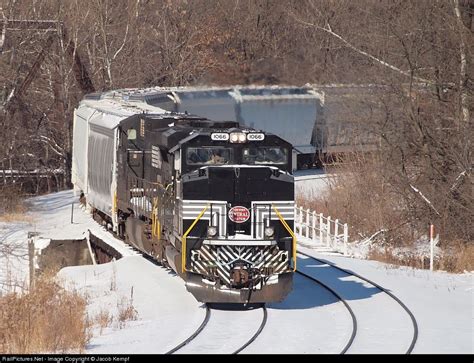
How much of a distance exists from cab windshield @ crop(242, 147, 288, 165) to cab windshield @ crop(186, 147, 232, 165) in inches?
11.0

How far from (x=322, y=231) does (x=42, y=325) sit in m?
12.5

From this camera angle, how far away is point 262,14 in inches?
1699

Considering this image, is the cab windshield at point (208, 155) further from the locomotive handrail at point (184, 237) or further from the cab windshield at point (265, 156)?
the locomotive handrail at point (184, 237)

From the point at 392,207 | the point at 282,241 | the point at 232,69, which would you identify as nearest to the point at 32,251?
the point at 282,241

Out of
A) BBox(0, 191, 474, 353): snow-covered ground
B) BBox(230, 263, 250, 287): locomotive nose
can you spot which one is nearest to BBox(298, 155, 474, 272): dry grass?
BBox(0, 191, 474, 353): snow-covered ground

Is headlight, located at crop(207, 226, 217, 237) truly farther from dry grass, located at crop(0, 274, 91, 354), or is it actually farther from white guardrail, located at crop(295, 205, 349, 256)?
white guardrail, located at crop(295, 205, 349, 256)

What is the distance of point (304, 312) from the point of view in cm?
1518

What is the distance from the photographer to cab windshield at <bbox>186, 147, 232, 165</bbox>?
600 inches

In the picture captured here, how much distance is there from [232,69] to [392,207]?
11789 mm

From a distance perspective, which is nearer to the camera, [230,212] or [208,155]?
[230,212]

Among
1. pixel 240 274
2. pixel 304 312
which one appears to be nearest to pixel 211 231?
pixel 240 274

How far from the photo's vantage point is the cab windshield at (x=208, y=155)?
1523cm

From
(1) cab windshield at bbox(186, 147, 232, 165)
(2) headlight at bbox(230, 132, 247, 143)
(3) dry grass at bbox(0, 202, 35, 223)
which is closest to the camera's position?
(2) headlight at bbox(230, 132, 247, 143)

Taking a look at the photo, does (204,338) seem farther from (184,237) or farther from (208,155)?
→ (208,155)
